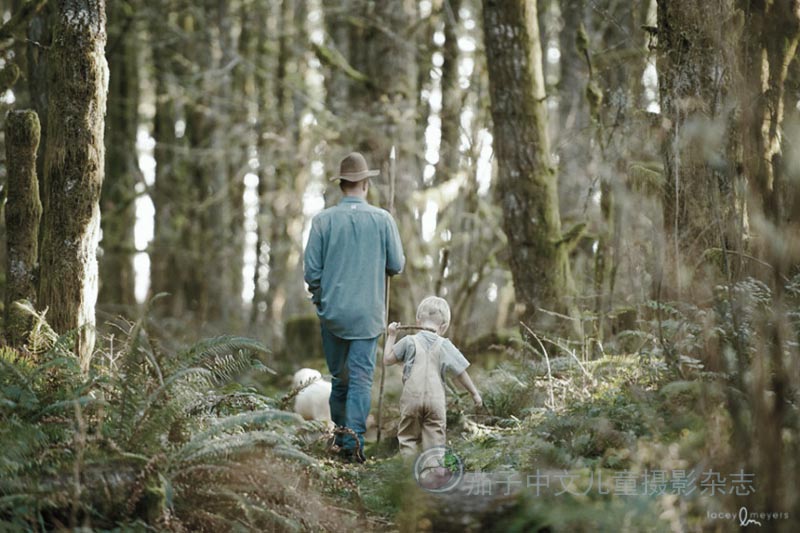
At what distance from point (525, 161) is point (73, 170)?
217 inches

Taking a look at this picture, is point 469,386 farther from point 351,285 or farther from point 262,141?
point 262,141

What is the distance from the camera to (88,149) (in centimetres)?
712

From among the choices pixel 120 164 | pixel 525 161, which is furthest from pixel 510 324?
pixel 120 164

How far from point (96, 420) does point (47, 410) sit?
316 millimetres

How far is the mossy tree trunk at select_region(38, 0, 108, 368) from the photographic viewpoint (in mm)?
6992

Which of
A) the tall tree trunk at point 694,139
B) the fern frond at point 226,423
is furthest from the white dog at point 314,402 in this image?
the fern frond at point 226,423

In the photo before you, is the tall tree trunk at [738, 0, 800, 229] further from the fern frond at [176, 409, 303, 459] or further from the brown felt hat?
the fern frond at [176, 409, 303, 459]

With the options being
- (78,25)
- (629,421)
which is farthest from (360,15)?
(629,421)

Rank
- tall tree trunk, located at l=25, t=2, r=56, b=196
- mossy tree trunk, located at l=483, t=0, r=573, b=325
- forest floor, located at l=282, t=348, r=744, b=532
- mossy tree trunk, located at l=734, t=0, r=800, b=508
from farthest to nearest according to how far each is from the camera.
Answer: mossy tree trunk, located at l=483, t=0, r=573, b=325 < tall tree trunk, located at l=25, t=2, r=56, b=196 < mossy tree trunk, located at l=734, t=0, r=800, b=508 < forest floor, located at l=282, t=348, r=744, b=532

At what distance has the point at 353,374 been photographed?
7812 mm

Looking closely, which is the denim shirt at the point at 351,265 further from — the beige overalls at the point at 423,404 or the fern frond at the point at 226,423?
the fern frond at the point at 226,423

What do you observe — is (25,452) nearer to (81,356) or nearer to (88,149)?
A: (81,356)
